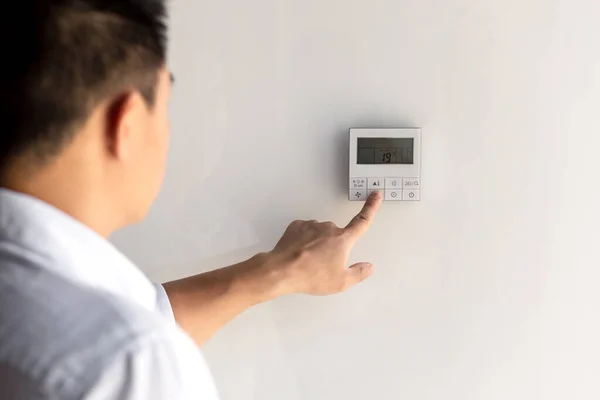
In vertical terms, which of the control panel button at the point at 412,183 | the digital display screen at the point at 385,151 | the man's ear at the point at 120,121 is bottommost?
the control panel button at the point at 412,183

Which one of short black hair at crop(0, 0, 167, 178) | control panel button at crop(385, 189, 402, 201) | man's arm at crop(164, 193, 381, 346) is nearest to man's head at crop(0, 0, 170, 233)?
short black hair at crop(0, 0, 167, 178)

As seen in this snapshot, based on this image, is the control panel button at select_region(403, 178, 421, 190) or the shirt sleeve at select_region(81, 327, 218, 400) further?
the control panel button at select_region(403, 178, 421, 190)

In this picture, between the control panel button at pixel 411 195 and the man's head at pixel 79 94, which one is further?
the control panel button at pixel 411 195

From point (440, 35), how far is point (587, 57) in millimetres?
190

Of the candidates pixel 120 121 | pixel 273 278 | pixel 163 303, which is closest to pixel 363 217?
pixel 273 278

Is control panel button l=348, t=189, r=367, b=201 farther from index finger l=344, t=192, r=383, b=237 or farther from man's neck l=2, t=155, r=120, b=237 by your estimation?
man's neck l=2, t=155, r=120, b=237

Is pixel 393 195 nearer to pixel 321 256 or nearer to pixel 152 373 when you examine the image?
pixel 321 256

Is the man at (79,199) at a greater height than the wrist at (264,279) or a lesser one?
greater

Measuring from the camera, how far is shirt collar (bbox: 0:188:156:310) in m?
0.47

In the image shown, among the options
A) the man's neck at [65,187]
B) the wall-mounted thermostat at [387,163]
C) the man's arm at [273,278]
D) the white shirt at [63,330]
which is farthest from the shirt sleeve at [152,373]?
the wall-mounted thermostat at [387,163]

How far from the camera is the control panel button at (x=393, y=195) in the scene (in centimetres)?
80

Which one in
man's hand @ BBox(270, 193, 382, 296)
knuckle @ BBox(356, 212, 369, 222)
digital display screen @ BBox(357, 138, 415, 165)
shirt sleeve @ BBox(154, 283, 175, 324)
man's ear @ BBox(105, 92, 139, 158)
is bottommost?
shirt sleeve @ BBox(154, 283, 175, 324)

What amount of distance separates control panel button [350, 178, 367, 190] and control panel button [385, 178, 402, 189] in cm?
3

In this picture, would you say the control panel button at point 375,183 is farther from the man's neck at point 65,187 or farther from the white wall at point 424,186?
the man's neck at point 65,187
